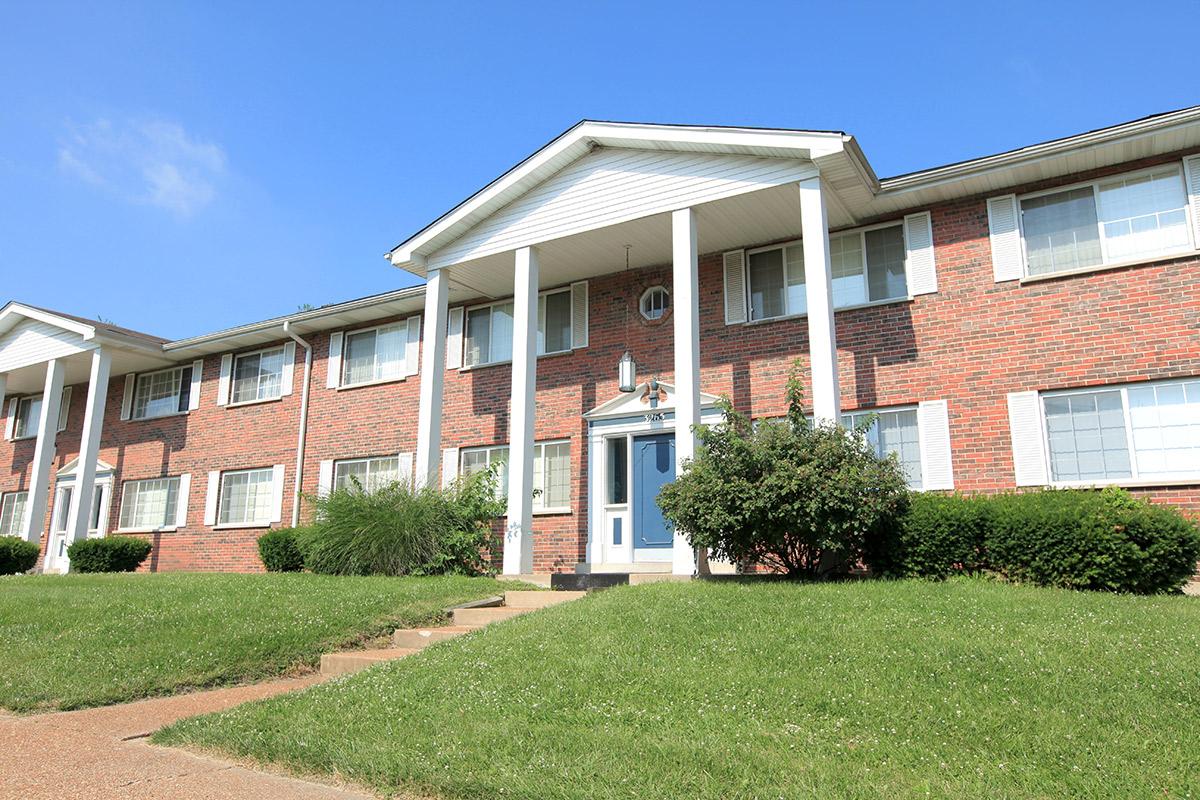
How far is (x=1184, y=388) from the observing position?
1048 centimetres

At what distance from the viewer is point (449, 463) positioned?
16094mm

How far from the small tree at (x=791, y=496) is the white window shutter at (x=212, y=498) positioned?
13.2m

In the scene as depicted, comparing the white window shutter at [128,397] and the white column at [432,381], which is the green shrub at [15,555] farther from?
the white column at [432,381]

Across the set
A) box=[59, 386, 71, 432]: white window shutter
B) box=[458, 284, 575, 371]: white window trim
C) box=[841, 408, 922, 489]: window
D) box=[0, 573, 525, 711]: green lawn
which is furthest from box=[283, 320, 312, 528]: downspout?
box=[841, 408, 922, 489]: window

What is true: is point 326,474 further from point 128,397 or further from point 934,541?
point 934,541

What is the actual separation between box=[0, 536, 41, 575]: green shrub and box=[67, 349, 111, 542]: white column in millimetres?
908

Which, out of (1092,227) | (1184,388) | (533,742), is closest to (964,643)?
(533,742)

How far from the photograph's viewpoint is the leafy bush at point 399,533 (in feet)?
41.1

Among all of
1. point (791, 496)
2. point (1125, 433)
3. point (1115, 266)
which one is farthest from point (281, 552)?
point (1115, 266)

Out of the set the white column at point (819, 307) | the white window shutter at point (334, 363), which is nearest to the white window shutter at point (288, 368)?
the white window shutter at point (334, 363)

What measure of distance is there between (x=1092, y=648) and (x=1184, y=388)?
20.8ft

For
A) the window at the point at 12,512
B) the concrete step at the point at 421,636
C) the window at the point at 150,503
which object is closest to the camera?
the concrete step at the point at 421,636

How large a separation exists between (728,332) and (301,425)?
9.68 m

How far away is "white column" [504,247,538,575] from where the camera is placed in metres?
13.0
